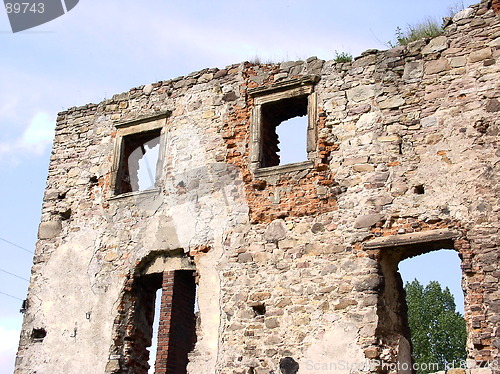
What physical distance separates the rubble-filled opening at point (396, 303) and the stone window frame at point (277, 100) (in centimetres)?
163

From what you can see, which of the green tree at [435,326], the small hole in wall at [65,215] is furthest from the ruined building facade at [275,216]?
the green tree at [435,326]

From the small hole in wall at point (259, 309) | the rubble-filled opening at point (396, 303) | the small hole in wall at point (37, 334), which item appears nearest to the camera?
the rubble-filled opening at point (396, 303)

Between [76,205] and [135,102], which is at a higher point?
[135,102]

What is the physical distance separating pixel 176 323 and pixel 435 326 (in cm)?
1751

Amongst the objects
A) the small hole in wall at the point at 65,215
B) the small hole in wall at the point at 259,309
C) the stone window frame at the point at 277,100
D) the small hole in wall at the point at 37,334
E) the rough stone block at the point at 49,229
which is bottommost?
the small hole in wall at the point at 37,334

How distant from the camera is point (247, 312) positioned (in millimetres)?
7641

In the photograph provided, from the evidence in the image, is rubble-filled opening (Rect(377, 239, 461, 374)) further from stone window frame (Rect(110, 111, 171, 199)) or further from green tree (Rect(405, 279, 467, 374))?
green tree (Rect(405, 279, 467, 374))

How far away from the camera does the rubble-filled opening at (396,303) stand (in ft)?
22.7

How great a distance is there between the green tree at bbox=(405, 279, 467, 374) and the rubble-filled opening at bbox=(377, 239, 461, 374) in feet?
50.5

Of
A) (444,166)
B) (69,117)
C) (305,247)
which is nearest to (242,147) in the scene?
(305,247)

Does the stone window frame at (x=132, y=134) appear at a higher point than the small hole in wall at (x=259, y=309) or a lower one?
higher

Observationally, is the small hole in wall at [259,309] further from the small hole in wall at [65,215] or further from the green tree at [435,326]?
the green tree at [435,326]

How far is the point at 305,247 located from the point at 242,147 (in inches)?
72.8

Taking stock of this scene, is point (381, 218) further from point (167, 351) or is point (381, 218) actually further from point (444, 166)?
point (167, 351)
